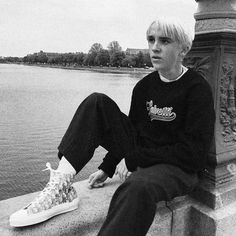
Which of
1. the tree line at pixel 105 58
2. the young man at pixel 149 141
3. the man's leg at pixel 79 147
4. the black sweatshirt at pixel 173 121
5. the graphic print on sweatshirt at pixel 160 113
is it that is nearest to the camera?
the young man at pixel 149 141

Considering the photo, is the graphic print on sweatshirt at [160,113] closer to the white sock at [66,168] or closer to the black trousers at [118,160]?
the black trousers at [118,160]

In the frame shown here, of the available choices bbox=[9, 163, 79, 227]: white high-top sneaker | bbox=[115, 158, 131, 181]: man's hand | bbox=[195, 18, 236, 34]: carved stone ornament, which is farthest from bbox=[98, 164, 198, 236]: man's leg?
bbox=[195, 18, 236, 34]: carved stone ornament

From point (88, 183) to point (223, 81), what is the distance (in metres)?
1.32

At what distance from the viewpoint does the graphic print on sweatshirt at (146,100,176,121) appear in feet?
7.79

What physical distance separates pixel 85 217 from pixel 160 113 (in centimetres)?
90

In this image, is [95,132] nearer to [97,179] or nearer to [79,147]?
[79,147]

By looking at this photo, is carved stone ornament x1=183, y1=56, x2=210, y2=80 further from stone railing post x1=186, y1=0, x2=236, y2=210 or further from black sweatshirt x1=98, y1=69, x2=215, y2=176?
black sweatshirt x1=98, y1=69, x2=215, y2=176

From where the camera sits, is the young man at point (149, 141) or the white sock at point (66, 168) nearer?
the young man at point (149, 141)

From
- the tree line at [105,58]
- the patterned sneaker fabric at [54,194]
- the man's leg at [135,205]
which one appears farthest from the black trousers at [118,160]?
the tree line at [105,58]

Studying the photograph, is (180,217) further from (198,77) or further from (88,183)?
(198,77)

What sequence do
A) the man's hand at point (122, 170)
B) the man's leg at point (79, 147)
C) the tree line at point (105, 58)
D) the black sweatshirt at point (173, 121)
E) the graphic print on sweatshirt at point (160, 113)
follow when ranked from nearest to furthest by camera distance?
the man's leg at point (79, 147) < the black sweatshirt at point (173, 121) < the graphic print on sweatshirt at point (160, 113) < the man's hand at point (122, 170) < the tree line at point (105, 58)

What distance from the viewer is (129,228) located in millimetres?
1774

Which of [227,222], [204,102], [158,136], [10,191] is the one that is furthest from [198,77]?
[10,191]

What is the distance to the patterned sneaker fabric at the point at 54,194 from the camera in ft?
6.63
